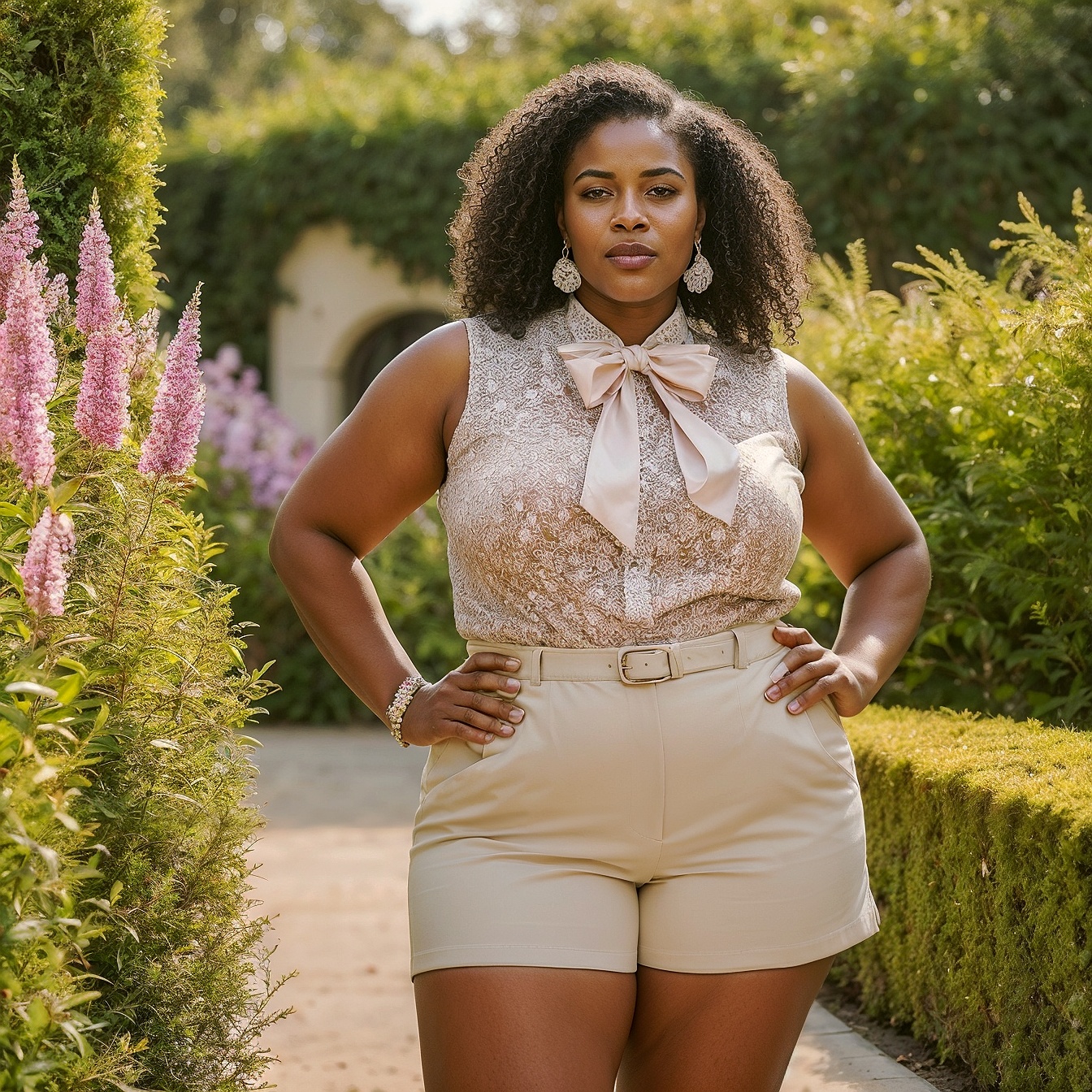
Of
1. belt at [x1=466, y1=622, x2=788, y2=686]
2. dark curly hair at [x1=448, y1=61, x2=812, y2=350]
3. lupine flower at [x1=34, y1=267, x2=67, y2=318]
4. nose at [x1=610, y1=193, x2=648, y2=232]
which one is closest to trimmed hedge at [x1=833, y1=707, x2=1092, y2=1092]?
belt at [x1=466, y1=622, x2=788, y2=686]

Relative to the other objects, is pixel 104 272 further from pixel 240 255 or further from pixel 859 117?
pixel 240 255

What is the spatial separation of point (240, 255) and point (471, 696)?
37.0 ft

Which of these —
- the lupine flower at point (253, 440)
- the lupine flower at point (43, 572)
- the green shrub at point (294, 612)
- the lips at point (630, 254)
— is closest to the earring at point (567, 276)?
the lips at point (630, 254)

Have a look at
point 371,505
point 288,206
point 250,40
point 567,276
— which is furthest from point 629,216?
point 250,40

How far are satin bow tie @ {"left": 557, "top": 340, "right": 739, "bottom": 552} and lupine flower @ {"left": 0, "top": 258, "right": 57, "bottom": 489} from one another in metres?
0.80

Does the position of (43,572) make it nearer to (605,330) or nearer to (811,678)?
(605,330)

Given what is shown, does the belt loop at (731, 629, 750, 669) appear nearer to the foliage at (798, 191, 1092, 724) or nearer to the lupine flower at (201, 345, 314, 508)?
the foliage at (798, 191, 1092, 724)

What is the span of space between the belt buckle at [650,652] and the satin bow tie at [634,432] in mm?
164

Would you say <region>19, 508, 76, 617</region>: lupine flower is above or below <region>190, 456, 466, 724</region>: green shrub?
above

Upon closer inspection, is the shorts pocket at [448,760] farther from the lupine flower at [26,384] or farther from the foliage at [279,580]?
the foliage at [279,580]

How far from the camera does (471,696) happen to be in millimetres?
2125

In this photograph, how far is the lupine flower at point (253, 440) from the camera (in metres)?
9.62

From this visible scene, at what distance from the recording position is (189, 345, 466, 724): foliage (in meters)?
8.98

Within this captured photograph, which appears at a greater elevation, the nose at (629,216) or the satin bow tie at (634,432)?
the nose at (629,216)
